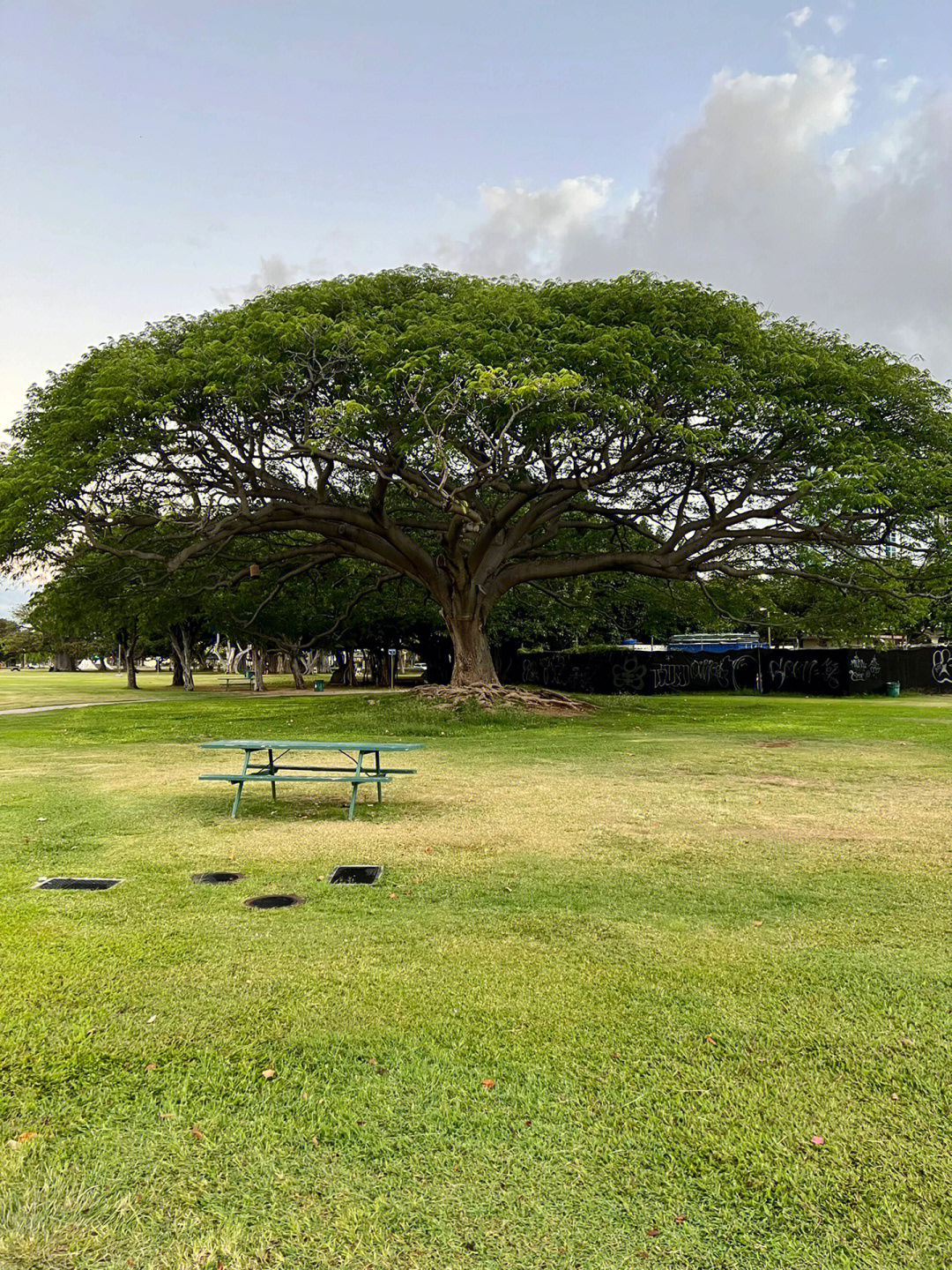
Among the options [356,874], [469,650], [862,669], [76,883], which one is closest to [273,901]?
[356,874]

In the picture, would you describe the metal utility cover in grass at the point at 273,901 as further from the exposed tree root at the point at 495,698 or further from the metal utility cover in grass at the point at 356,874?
the exposed tree root at the point at 495,698

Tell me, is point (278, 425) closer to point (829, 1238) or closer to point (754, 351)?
point (754, 351)

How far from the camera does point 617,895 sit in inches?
220

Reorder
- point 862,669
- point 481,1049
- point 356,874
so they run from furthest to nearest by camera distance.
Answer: point 862,669 < point 356,874 < point 481,1049

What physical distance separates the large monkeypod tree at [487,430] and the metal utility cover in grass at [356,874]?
36.0 feet

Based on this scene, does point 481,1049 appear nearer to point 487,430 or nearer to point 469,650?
point 487,430

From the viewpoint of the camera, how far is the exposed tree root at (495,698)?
67.3ft

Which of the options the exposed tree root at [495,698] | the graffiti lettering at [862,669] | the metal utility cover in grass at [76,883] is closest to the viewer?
the metal utility cover in grass at [76,883]

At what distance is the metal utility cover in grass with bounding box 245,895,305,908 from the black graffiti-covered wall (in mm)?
31572

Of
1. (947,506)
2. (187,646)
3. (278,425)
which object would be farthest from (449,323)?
(187,646)

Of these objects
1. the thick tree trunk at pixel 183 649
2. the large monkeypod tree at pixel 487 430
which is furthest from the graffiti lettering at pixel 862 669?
the thick tree trunk at pixel 183 649

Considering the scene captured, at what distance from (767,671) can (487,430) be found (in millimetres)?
22384

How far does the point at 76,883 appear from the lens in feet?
19.1

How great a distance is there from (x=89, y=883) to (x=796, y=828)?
19.0 ft
